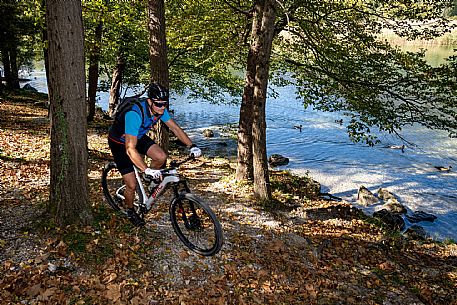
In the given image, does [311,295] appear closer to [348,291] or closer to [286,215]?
[348,291]

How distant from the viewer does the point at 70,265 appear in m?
5.25

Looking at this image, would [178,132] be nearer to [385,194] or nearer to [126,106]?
[126,106]

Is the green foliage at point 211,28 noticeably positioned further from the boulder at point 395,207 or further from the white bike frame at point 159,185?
the boulder at point 395,207

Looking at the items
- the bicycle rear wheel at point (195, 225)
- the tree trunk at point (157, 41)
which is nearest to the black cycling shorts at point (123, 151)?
the bicycle rear wheel at point (195, 225)

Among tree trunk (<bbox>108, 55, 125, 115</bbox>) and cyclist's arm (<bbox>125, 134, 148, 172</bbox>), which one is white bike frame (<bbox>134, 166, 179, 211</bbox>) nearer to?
cyclist's arm (<bbox>125, 134, 148, 172</bbox>)

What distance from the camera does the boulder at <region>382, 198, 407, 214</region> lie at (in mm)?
16031

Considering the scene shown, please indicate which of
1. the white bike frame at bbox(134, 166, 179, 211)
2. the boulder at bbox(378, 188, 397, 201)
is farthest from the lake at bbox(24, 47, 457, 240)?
the white bike frame at bbox(134, 166, 179, 211)

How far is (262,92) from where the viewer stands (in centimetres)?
930

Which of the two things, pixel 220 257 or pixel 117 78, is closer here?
pixel 220 257

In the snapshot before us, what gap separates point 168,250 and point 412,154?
949 inches

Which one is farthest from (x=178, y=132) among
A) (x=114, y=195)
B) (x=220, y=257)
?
(x=220, y=257)

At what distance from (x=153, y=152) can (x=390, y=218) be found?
1245cm

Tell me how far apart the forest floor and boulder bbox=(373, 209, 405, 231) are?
8.77ft

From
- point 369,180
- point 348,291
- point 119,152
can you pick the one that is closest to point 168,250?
point 119,152
